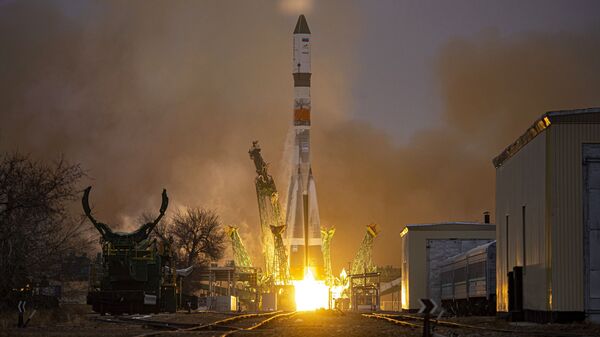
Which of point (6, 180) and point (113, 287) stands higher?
point (6, 180)

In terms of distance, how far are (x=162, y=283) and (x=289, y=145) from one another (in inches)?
2128

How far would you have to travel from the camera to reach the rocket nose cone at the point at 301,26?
3718 inches

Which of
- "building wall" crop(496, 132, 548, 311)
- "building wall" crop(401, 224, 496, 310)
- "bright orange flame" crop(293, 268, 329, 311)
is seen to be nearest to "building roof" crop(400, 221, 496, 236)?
"building wall" crop(401, 224, 496, 310)

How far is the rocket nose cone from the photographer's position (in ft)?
310

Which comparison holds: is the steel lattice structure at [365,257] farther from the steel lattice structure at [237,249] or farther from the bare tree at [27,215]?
the bare tree at [27,215]

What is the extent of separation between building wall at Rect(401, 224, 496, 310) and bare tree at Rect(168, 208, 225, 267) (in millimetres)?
34176

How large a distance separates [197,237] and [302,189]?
12022 millimetres

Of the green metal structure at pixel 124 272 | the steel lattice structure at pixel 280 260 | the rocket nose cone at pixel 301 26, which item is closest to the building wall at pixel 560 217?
the green metal structure at pixel 124 272

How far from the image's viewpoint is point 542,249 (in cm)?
3641

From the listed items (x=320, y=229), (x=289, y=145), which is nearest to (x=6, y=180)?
(x=289, y=145)

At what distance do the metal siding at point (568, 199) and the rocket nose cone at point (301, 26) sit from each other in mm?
60627

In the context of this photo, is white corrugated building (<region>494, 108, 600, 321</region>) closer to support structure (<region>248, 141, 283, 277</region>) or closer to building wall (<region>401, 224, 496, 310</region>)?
building wall (<region>401, 224, 496, 310</region>)

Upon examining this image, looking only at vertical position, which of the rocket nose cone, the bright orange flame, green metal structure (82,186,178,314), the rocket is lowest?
the bright orange flame

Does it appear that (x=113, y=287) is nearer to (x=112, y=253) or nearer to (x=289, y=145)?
(x=112, y=253)
